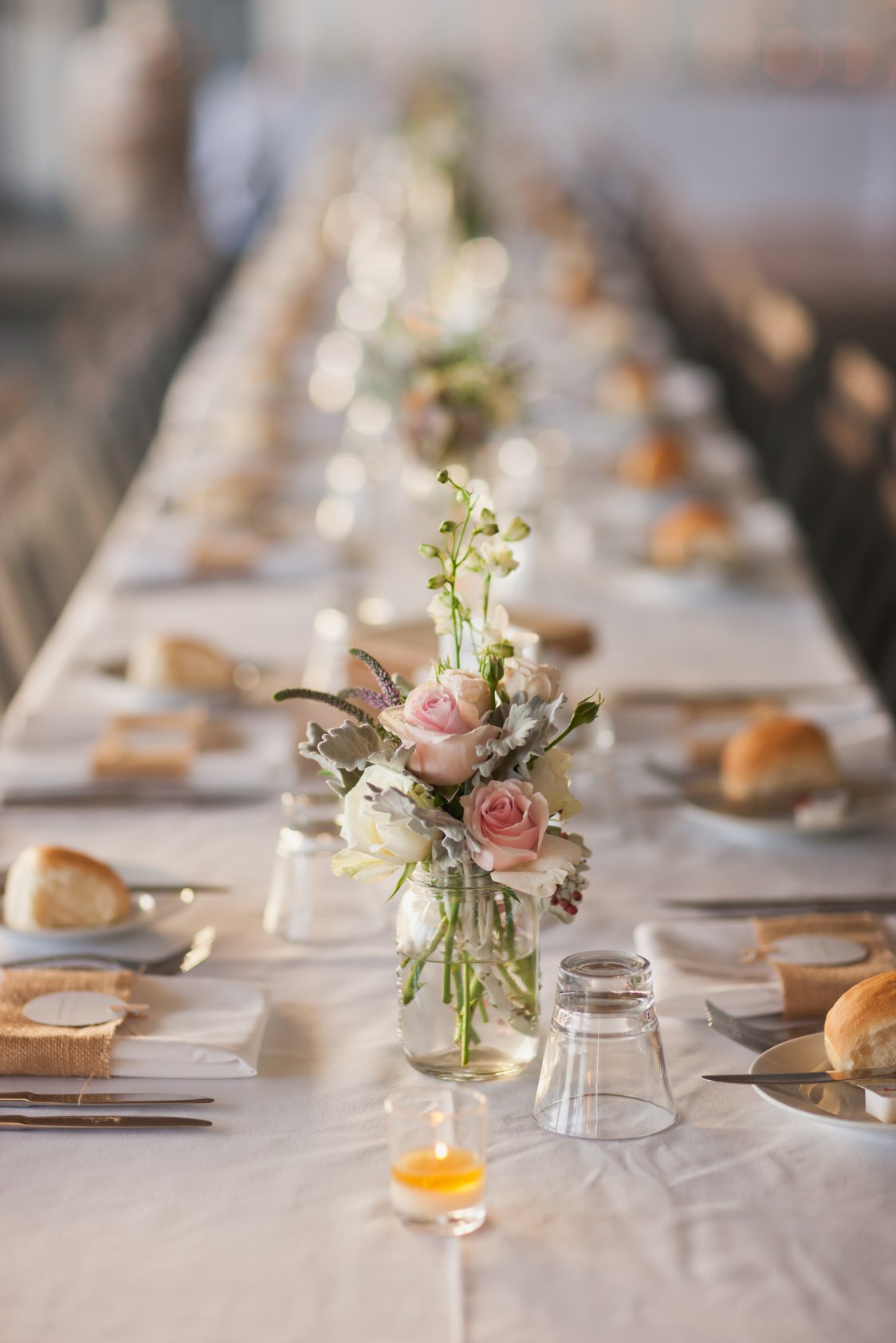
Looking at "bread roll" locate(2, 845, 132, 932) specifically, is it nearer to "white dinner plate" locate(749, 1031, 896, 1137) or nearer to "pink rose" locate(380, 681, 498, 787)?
"pink rose" locate(380, 681, 498, 787)

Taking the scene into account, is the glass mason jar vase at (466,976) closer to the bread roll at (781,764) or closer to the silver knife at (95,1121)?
the silver knife at (95,1121)

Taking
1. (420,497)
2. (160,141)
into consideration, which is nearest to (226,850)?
(420,497)

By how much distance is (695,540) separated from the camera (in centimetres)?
328

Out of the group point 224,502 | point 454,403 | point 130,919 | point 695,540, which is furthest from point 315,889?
point 224,502

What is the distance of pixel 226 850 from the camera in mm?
1986

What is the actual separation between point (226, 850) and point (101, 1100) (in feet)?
2.09

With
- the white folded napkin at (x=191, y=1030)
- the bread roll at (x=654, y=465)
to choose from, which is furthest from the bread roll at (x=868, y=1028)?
the bread roll at (x=654, y=465)

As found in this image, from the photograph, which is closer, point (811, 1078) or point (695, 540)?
point (811, 1078)

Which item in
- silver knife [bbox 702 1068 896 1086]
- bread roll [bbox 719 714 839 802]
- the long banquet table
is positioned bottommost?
the long banquet table

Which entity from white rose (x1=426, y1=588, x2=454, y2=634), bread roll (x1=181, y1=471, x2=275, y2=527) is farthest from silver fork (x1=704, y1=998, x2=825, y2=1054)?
bread roll (x1=181, y1=471, x2=275, y2=527)

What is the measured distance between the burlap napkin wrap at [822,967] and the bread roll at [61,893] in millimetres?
616

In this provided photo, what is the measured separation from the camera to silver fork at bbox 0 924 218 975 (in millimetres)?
1581

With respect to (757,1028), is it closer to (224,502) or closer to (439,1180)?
(439,1180)

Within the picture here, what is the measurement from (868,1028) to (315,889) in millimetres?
594
